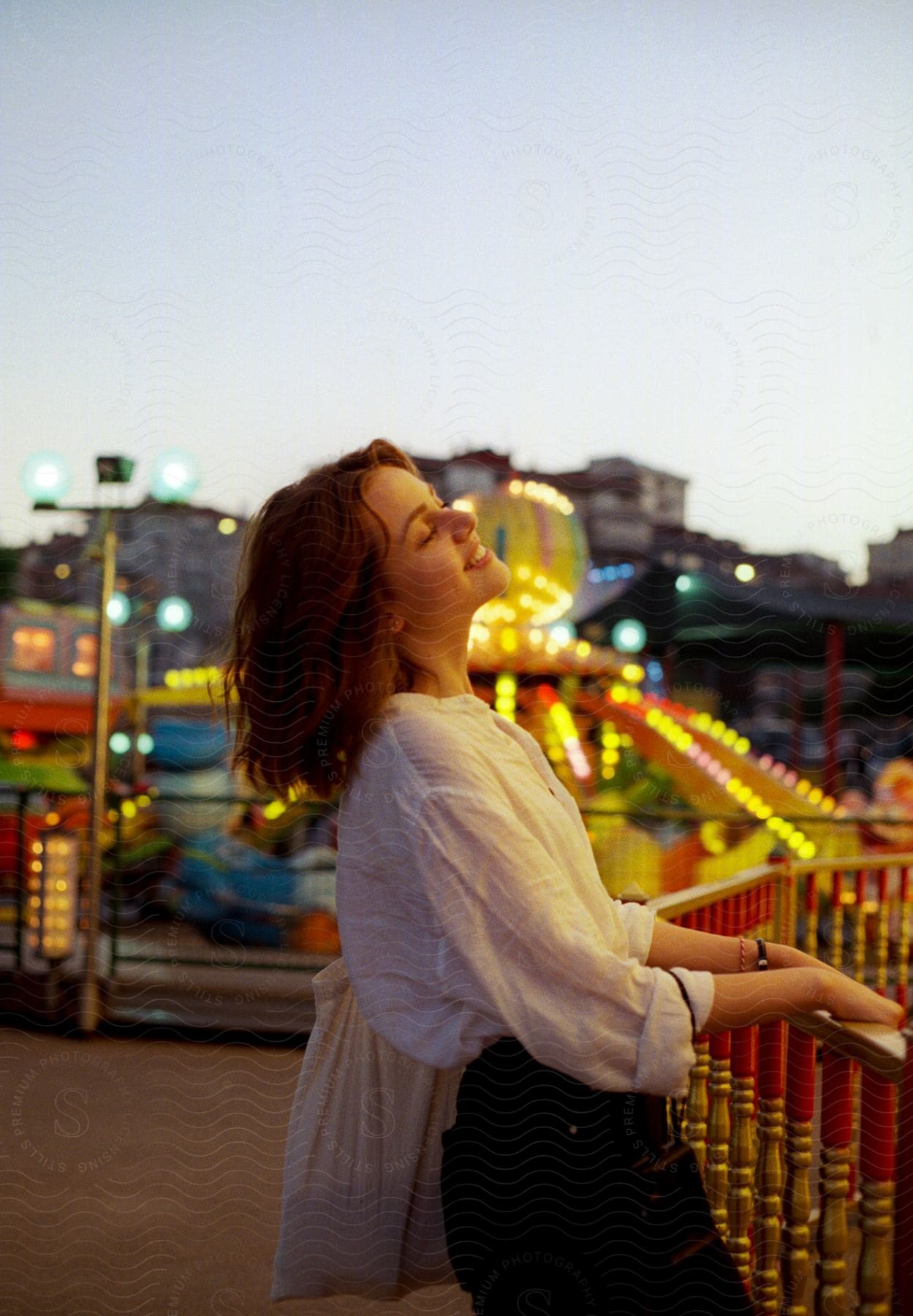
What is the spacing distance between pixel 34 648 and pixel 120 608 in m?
3.73

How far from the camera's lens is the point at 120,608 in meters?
5.18

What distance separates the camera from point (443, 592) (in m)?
1.17

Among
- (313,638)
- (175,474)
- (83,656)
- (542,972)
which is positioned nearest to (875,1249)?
(542,972)

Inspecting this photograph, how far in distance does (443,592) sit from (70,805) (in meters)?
4.34

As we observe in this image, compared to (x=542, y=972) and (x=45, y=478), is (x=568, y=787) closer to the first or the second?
(x=45, y=478)

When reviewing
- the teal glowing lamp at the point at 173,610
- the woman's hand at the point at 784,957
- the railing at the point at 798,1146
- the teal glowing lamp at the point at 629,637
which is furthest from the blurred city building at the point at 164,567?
the teal glowing lamp at the point at 629,637

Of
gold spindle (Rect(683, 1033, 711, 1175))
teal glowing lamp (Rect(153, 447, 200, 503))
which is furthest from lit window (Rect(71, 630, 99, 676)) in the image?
gold spindle (Rect(683, 1033, 711, 1175))

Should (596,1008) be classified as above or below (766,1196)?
above

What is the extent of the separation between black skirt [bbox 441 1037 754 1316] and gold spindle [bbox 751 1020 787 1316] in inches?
14.6

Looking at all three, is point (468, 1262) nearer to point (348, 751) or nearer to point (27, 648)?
point (348, 751)

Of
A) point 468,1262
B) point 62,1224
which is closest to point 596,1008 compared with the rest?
point 468,1262

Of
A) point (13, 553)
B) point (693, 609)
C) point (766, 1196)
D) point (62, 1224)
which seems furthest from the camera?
point (13, 553)

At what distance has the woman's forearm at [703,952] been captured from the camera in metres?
1.25

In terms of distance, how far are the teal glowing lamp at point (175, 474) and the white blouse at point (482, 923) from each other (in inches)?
32.4
